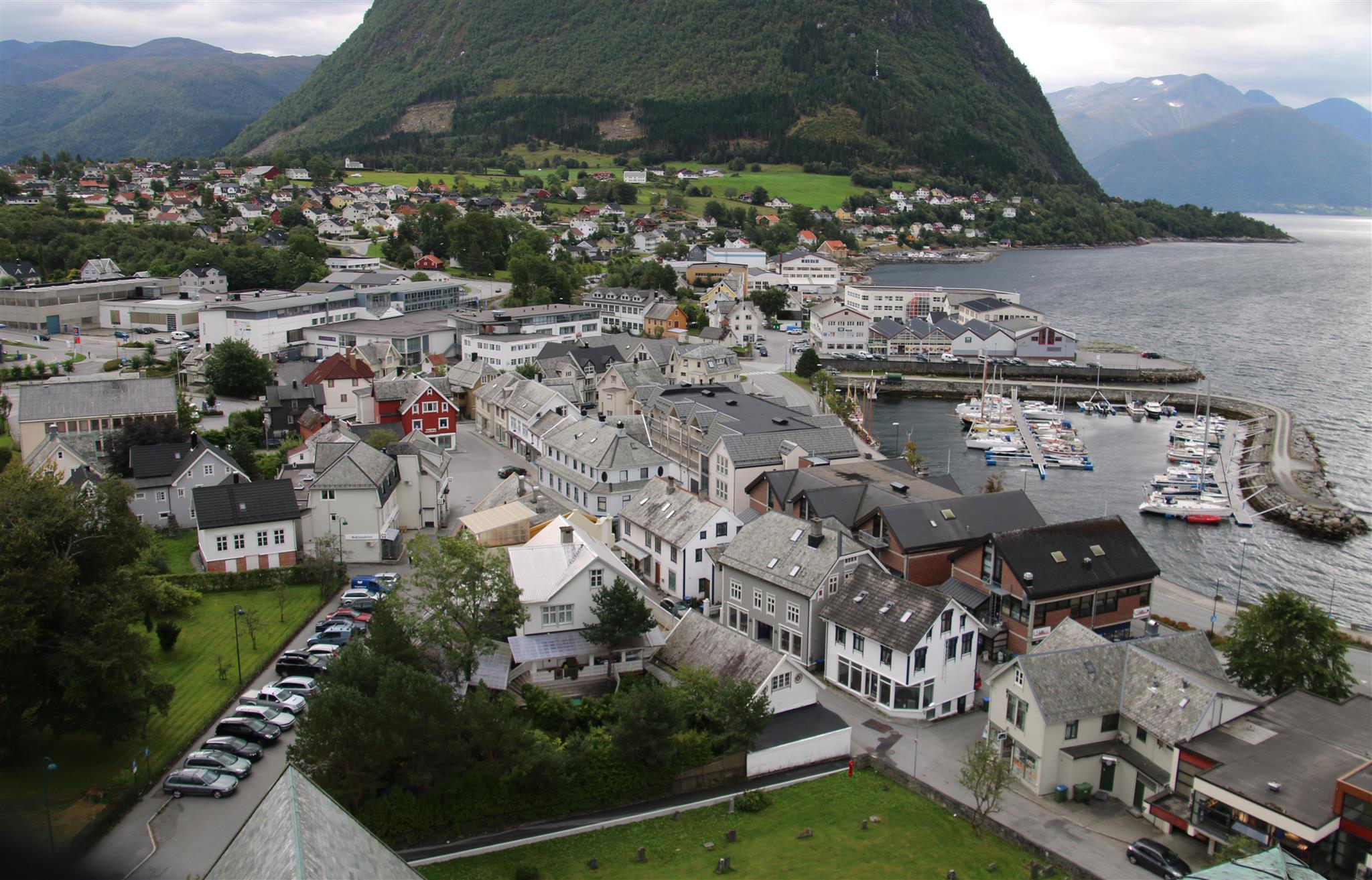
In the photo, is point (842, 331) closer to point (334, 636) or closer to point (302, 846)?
point (334, 636)

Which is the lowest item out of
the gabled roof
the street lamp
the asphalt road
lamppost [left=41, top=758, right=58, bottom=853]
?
the street lamp

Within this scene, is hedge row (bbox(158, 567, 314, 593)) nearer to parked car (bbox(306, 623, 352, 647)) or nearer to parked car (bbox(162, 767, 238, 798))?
parked car (bbox(306, 623, 352, 647))

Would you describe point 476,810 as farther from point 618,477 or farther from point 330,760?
point 618,477

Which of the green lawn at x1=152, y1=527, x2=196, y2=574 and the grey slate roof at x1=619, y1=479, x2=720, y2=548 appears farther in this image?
the green lawn at x1=152, y1=527, x2=196, y2=574

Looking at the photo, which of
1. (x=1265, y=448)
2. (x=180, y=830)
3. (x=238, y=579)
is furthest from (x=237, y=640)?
(x=1265, y=448)

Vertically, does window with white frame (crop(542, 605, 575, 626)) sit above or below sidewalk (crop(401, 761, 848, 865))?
above

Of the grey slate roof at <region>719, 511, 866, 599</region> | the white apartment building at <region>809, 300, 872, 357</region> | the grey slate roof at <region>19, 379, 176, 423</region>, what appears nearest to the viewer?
the grey slate roof at <region>719, 511, 866, 599</region>

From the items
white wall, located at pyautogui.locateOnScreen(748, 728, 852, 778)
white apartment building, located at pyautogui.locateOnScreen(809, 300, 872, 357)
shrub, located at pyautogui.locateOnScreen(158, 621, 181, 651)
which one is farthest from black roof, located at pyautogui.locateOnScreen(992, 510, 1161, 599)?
white apartment building, located at pyautogui.locateOnScreen(809, 300, 872, 357)
